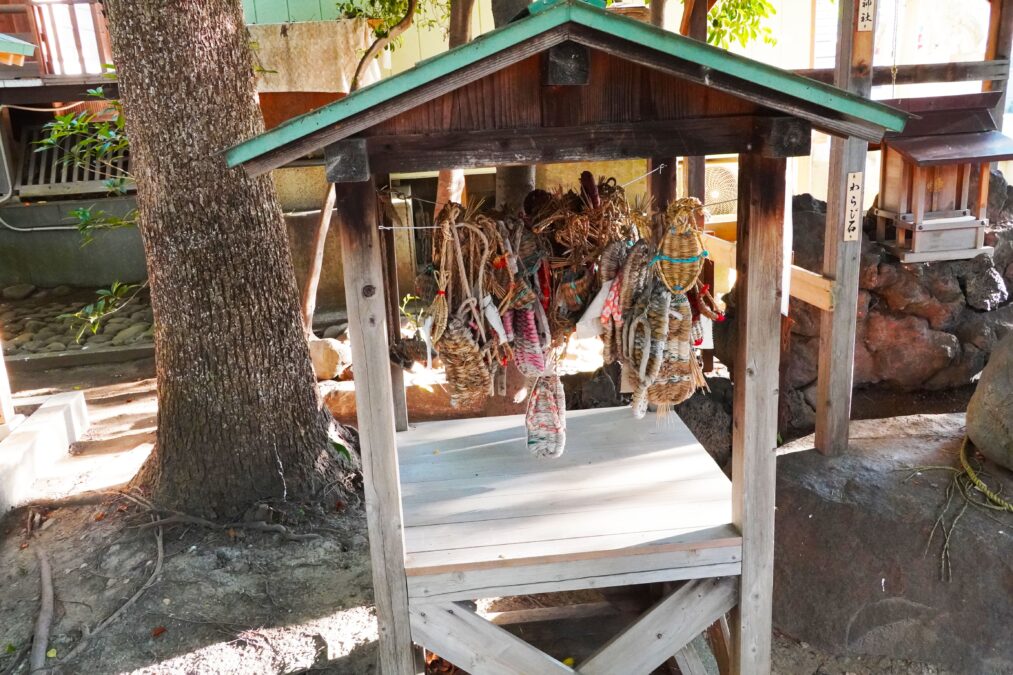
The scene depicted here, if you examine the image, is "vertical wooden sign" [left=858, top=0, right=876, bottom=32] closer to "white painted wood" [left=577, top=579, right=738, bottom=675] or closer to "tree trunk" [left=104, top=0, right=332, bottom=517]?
"white painted wood" [left=577, top=579, right=738, bottom=675]

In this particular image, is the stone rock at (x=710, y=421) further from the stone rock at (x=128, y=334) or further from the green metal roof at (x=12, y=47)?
the stone rock at (x=128, y=334)

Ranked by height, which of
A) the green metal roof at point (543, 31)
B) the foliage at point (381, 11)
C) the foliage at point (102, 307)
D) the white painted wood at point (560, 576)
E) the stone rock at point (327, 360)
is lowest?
the stone rock at point (327, 360)

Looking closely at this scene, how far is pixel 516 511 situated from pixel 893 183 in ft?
11.1

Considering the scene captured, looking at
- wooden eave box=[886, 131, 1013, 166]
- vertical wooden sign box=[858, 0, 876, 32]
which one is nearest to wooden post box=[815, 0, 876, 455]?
vertical wooden sign box=[858, 0, 876, 32]

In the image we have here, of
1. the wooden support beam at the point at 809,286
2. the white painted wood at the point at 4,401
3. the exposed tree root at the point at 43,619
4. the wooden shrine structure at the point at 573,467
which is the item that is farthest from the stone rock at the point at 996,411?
the white painted wood at the point at 4,401

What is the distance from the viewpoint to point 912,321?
6520mm

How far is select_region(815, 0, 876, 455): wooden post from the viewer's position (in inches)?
180

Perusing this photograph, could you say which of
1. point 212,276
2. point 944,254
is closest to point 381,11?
point 212,276

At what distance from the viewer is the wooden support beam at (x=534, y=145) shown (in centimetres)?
255

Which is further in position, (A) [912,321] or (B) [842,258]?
(A) [912,321]

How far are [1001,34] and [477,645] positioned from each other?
4.88 metres

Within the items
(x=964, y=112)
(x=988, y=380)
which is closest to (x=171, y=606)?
(x=988, y=380)

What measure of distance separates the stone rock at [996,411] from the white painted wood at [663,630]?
8.56ft

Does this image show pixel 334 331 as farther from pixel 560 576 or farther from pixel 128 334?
pixel 560 576
